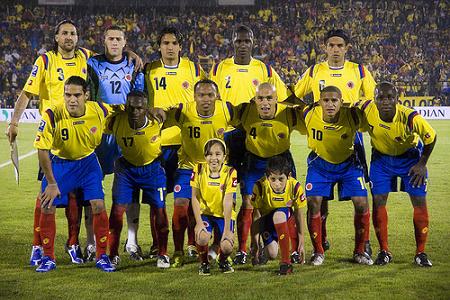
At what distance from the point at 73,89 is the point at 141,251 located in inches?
71.3

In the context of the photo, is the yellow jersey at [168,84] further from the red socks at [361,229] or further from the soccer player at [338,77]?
the red socks at [361,229]

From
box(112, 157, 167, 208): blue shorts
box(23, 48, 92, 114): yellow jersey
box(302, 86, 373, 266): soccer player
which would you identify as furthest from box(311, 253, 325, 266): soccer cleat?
box(23, 48, 92, 114): yellow jersey

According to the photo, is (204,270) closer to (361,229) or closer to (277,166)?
(277,166)

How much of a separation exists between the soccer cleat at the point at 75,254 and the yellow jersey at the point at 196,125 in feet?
4.03

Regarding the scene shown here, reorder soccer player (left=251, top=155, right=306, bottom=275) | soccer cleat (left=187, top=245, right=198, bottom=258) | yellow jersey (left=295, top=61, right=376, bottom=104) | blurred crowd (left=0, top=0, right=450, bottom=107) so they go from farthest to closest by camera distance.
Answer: blurred crowd (left=0, top=0, right=450, bottom=107) → yellow jersey (left=295, top=61, right=376, bottom=104) → soccer cleat (left=187, top=245, right=198, bottom=258) → soccer player (left=251, top=155, right=306, bottom=275)

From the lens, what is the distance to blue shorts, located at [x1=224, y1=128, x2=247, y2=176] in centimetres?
724

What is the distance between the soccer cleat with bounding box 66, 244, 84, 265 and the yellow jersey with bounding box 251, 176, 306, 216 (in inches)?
65.9

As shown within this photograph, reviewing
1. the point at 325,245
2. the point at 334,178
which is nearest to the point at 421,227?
the point at 334,178

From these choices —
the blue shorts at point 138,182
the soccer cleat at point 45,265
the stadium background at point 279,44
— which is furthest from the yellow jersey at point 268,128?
the soccer cleat at point 45,265

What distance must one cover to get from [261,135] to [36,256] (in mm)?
2308

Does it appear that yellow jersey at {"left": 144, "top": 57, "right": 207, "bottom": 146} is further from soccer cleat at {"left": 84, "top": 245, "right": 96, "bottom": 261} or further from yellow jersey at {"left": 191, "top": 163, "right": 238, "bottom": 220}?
soccer cleat at {"left": 84, "top": 245, "right": 96, "bottom": 261}

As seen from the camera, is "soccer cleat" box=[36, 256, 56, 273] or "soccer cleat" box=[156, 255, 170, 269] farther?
"soccer cleat" box=[156, 255, 170, 269]

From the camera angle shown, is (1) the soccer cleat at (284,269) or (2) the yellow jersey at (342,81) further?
(2) the yellow jersey at (342,81)

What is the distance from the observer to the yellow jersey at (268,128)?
692 centimetres
